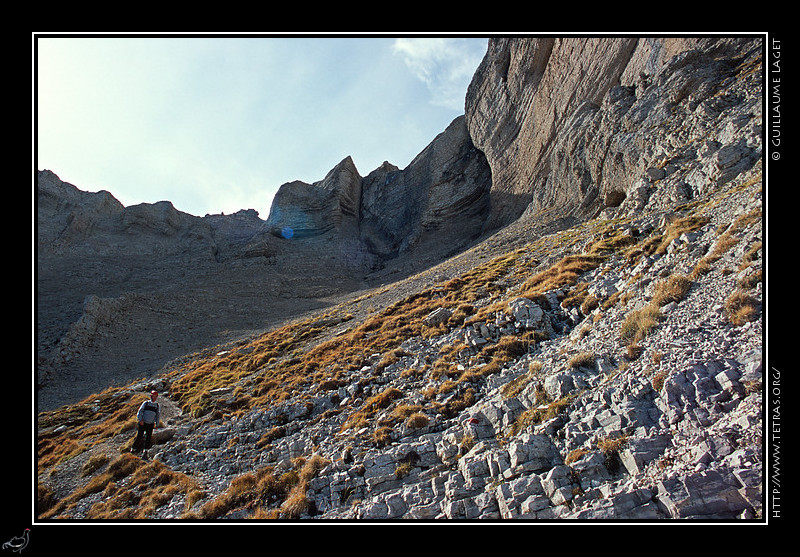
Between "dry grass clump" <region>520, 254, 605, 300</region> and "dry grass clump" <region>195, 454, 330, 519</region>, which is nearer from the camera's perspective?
"dry grass clump" <region>195, 454, 330, 519</region>

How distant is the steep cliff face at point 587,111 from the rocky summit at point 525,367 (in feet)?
0.82

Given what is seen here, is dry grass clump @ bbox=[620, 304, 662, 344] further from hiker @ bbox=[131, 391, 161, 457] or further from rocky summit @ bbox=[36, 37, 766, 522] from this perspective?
hiker @ bbox=[131, 391, 161, 457]

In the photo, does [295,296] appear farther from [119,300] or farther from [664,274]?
[664,274]

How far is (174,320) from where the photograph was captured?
41719 mm

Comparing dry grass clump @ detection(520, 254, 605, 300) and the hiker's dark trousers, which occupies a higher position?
dry grass clump @ detection(520, 254, 605, 300)

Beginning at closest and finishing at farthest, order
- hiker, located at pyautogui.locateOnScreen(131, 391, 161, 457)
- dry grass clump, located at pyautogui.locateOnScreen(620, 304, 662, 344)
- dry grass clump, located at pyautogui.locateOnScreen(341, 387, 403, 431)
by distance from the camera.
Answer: dry grass clump, located at pyautogui.locateOnScreen(620, 304, 662, 344) < dry grass clump, located at pyautogui.locateOnScreen(341, 387, 403, 431) < hiker, located at pyautogui.locateOnScreen(131, 391, 161, 457)

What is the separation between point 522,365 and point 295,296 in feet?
153
